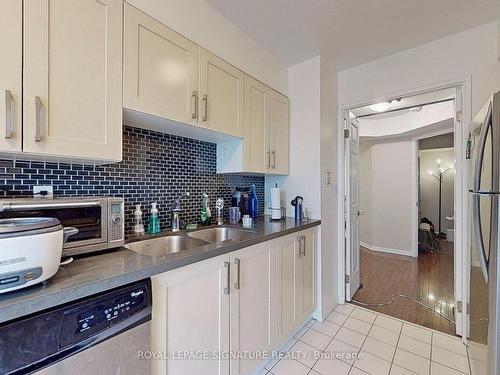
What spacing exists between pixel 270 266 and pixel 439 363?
139cm

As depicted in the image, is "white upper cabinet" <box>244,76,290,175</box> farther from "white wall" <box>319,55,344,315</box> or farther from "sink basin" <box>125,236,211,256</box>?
"sink basin" <box>125,236,211,256</box>

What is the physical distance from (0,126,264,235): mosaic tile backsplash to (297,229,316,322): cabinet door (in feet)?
2.60

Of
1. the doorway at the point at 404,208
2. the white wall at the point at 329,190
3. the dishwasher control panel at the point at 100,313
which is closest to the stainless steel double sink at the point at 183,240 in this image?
the dishwasher control panel at the point at 100,313

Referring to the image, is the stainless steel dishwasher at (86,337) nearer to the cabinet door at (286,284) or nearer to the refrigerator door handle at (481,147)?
the cabinet door at (286,284)

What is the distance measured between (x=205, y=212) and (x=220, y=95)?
892mm

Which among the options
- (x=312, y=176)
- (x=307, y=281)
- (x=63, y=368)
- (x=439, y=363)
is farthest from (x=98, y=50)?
(x=439, y=363)

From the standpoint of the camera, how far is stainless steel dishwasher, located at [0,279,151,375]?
63cm

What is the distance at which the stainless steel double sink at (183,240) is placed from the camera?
1407 mm

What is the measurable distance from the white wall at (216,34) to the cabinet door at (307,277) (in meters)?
1.43

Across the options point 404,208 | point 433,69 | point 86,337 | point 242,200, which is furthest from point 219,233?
point 404,208

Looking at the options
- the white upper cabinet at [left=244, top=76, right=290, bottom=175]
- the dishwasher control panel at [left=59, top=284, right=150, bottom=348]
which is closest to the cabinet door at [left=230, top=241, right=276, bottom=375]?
the dishwasher control panel at [left=59, top=284, right=150, bottom=348]

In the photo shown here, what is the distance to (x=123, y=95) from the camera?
3.78 ft

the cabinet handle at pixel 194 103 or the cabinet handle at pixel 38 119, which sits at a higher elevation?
the cabinet handle at pixel 194 103

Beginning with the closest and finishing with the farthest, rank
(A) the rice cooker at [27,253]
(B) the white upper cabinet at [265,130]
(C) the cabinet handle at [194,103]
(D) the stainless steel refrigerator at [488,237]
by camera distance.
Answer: (A) the rice cooker at [27,253] → (D) the stainless steel refrigerator at [488,237] → (C) the cabinet handle at [194,103] → (B) the white upper cabinet at [265,130]
